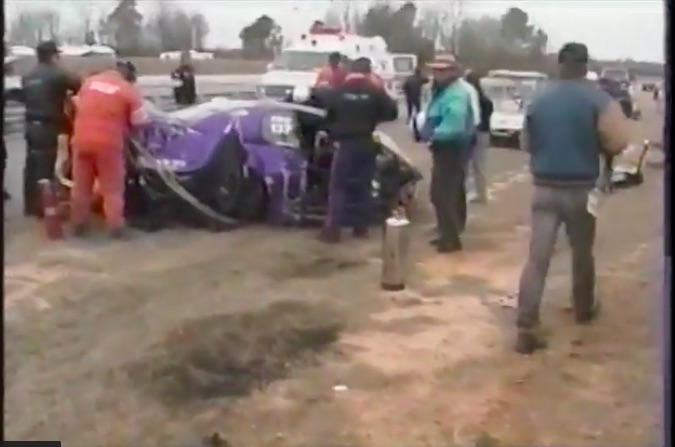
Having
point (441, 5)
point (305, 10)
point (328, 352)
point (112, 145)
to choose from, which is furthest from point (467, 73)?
point (112, 145)

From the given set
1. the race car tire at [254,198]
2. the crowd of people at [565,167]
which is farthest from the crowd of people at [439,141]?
the race car tire at [254,198]

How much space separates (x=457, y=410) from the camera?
6.68ft

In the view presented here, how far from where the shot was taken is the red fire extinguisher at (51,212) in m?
2.24

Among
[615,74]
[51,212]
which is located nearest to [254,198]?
[51,212]

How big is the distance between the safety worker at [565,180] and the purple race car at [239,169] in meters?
0.28

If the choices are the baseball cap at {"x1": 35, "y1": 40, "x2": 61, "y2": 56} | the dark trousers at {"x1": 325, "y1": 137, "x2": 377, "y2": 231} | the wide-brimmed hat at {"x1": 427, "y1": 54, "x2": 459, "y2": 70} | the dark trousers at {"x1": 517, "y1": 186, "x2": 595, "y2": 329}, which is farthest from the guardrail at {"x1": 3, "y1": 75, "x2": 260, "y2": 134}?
the dark trousers at {"x1": 517, "y1": 186, "x2": 595, "y2": 329}

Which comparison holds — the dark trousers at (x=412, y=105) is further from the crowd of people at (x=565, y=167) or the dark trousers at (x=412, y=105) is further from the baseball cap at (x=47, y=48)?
the baseball cap at (x=47, y=48)

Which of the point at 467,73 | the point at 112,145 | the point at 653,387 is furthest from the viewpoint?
the point at 112,145

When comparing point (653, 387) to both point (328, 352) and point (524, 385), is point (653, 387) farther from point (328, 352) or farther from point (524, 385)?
point (328, 352)

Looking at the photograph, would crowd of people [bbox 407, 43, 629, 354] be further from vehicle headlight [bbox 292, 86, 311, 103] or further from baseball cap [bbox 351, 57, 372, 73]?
vehicle headlight [bbox 292, 86, 311, 103]

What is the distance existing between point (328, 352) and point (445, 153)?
49 cm

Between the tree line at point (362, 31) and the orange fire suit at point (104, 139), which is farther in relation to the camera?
the orange fire suit at point (104, 139)

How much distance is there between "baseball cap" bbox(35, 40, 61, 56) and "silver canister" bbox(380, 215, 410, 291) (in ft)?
2.45

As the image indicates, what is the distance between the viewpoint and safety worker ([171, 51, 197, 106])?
2.18 metres
